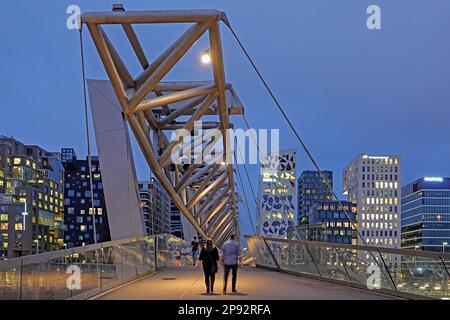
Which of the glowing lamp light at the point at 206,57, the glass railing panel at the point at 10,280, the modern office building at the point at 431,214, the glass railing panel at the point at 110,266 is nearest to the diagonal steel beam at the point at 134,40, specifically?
the glowing lamp light at the point at 206,57

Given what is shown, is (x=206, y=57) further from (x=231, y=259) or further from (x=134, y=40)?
(x=231, y=259)

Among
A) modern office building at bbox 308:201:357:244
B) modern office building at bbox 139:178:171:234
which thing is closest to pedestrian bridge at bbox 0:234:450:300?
modern office building at bbox 308:201:357:244

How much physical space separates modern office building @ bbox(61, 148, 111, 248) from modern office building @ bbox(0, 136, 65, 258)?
802 centimetres

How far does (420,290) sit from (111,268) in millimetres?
7690

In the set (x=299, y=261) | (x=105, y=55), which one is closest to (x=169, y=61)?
(x=105, y=55)

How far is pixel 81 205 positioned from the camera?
17625 centimetres

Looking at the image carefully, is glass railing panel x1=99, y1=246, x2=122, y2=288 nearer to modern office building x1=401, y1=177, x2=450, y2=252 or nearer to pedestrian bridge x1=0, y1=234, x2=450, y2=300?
pedestrian bridge x1=0, y1=234, x2=450, y2=300

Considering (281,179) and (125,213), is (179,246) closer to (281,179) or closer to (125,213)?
(125,213)

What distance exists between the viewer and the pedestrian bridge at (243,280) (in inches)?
436

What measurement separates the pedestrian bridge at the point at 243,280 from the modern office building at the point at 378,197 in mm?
122870

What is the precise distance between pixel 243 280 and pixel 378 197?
436ft

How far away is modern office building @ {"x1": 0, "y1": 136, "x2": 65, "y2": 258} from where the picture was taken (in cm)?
12974
